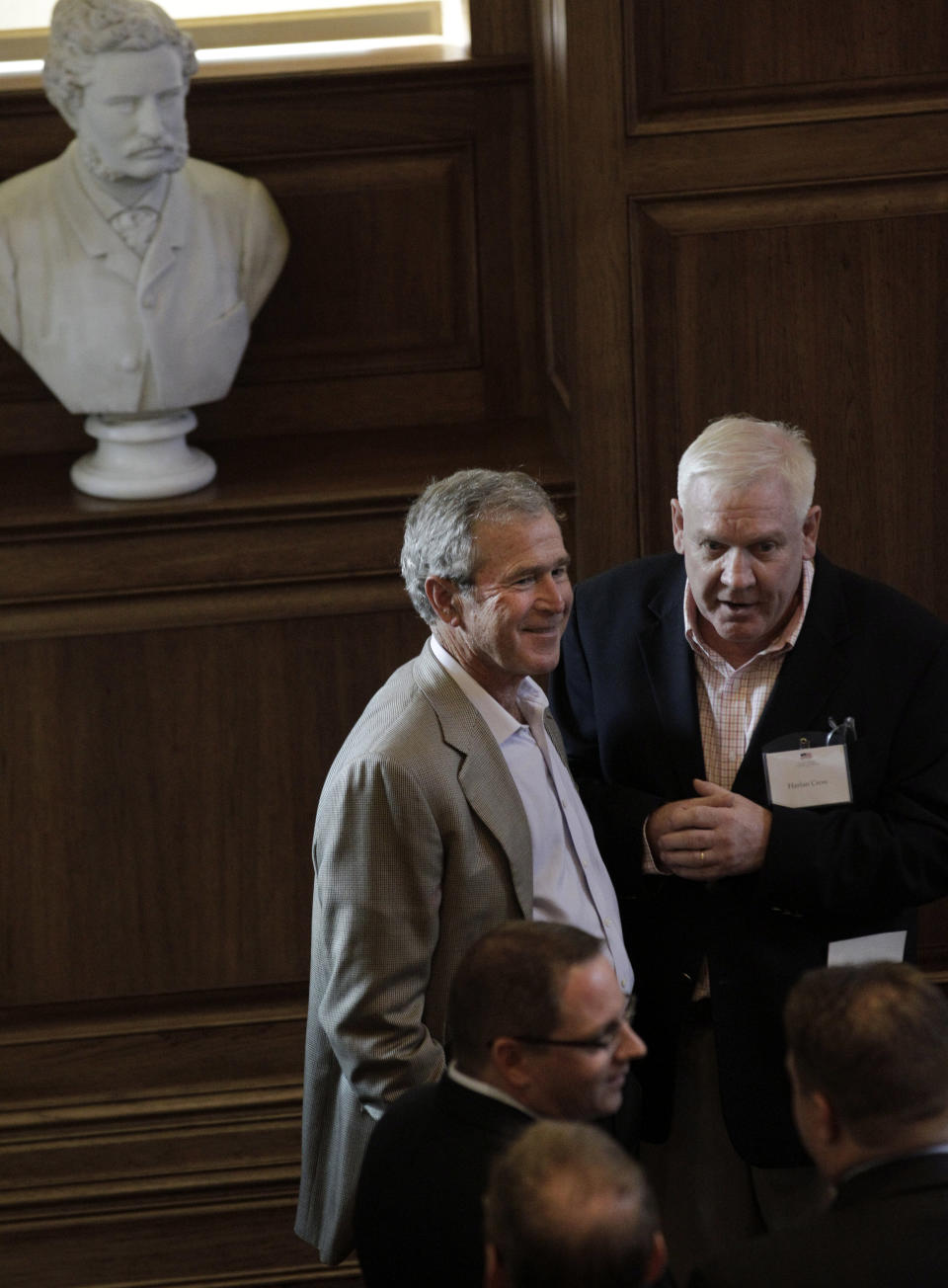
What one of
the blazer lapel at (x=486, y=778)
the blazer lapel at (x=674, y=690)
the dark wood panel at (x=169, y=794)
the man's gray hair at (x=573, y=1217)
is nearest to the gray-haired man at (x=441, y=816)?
the blazer lapel at (x=486, y=778)

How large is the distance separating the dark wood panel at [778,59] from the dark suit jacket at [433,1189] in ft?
6.22

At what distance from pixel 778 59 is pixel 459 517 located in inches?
49.2

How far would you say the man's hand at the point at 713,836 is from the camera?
7.41 ft

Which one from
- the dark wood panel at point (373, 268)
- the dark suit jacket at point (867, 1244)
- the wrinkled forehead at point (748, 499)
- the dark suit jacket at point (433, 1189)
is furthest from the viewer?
the dark wood panel at point (373, 268)

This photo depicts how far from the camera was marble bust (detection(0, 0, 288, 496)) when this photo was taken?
9.46 feet

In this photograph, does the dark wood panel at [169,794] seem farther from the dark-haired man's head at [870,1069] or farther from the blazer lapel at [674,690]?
the dark-haired man's head at [870,1069]

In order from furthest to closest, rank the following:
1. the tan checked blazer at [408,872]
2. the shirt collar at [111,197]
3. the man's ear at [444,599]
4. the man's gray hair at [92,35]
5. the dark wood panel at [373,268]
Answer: the dark wood panel at [373,268] → the shirt collar at [111,197] → the man's gray hair at [92,35] → the man's ear at [444,599] → the tan checked blazer at [408,872]

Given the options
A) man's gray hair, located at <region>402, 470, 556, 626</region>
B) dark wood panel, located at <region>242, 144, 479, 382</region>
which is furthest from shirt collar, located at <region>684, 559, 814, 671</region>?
dark wood panel, located at <region>242, 144, 479, 382</region>

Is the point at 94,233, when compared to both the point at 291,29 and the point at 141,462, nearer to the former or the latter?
the point at 141,462

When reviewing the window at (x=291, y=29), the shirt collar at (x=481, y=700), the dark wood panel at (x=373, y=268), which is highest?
the window at (x=291, y=29)

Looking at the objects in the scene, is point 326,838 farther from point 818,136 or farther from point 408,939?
point 818,136

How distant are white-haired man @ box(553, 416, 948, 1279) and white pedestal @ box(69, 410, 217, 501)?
108cm

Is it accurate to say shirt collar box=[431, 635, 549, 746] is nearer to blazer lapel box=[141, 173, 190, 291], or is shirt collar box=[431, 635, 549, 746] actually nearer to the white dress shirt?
the white dress shirt

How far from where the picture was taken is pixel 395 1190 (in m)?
1.62
